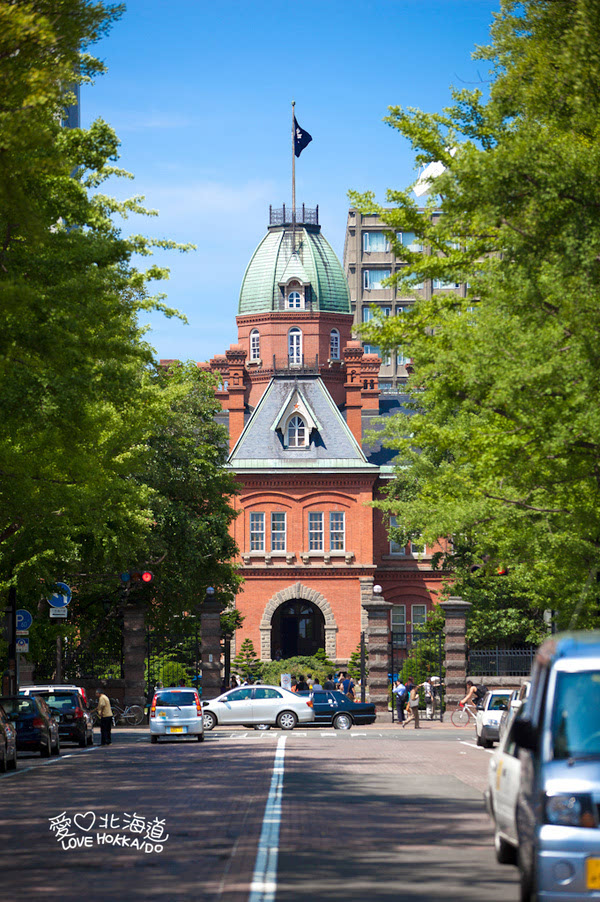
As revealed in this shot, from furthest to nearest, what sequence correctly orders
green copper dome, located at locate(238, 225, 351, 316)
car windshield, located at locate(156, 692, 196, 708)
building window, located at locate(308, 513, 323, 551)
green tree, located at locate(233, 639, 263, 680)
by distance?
green copper dome, located at locate(238, 225, 351, 316) < building window, located at locate(308, 513, 323, 551) < green tree, located at locate(233, 639, 263, 680) < car windshield, located at locate(156, 692, 196, 708)

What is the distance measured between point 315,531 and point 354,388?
9899 millimetres

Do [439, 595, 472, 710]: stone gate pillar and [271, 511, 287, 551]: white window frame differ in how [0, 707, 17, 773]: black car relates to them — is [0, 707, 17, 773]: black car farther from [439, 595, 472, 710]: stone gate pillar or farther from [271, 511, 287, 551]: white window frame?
[271, 511, 287, 551]: white window frame

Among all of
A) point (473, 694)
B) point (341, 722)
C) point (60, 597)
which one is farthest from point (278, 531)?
point (60, 597)

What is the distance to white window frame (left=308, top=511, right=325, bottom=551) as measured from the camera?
67.2m

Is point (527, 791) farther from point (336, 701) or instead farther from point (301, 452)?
point (301, 452)

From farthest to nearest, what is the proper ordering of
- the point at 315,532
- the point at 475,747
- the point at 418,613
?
1. the point at 418,613
2. the point at 315,532
3. the point at 475,747

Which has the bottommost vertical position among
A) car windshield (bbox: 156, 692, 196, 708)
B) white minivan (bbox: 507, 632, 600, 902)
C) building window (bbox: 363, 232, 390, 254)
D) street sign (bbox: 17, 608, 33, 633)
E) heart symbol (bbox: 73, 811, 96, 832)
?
heart symbol (bbox: 73, 811, 96, 832)

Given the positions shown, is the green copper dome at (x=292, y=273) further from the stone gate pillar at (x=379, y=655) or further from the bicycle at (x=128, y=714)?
the bicycle at (x=128, y=714)

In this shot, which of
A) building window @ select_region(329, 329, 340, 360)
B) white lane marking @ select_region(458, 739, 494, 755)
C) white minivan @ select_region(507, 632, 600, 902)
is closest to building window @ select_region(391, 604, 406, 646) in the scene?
building window @ select_region(329, 329, 340, 360)

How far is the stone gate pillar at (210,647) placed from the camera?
44688 millimetres

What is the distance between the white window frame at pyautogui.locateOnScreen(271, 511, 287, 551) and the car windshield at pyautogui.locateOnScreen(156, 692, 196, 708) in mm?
35507

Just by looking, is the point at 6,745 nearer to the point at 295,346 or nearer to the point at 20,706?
the point at 20,706

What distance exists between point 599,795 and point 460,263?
1536 centimetres

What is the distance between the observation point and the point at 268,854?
1123 centimetres
